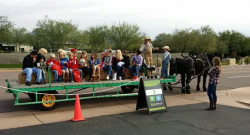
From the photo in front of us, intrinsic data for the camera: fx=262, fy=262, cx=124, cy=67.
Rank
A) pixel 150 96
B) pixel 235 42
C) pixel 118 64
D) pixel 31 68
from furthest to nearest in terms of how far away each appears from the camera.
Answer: pixel 235 42 < pixel 118 64 < pixel 31 68 < pixel 150 96

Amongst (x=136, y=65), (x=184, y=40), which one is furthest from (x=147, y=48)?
(x=184, y=40)

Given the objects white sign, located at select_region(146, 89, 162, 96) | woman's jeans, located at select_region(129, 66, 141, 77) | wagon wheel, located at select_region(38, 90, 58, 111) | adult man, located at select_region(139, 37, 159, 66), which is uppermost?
adult man, located at select_region(139, 37, 159, 66)

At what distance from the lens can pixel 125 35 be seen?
4953cm

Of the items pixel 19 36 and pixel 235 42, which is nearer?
pixel 19 36

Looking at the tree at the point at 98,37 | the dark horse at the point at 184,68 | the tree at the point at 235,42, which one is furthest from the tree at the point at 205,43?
the dark horse at the point at 184,68

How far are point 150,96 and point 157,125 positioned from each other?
4.99ft

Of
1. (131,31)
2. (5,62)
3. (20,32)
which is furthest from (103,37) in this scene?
(20,32)

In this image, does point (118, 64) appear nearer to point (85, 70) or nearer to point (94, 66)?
point (94, 66)

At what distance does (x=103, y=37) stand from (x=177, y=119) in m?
44.8

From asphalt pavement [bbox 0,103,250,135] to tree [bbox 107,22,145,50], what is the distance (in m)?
41.5

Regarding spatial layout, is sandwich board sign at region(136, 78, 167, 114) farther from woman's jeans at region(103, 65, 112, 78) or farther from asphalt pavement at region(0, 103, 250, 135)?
woman's jeans at region(103, 65, 112, 78)

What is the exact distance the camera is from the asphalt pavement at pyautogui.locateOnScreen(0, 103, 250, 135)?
21.1ft

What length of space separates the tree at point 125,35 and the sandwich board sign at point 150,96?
41172 mm

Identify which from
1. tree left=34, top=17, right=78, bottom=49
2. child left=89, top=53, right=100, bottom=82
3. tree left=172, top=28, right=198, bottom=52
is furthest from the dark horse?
tree left=172, top=28, right=198, bottom=52
